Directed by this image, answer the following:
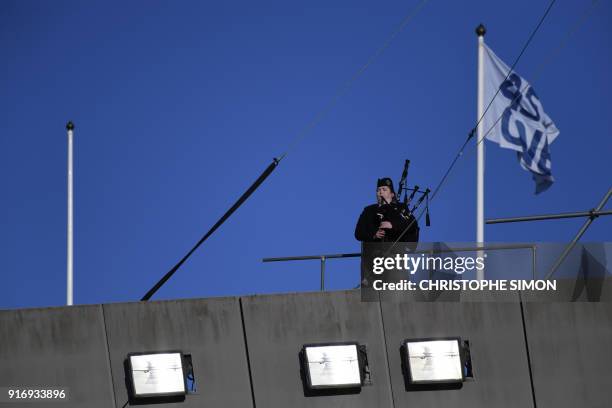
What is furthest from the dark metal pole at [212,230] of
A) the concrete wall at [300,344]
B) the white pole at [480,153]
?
the white pole at [480,153]

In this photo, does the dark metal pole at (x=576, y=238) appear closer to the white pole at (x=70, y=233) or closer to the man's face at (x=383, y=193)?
the man's face at (x=383, y=193)

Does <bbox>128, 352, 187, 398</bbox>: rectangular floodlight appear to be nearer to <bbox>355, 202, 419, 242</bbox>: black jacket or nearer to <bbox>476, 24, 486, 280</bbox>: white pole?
<bbox>355, 202, 419, 242</bbox>: black jacket

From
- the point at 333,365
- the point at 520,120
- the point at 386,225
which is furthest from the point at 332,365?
the point at 520,120

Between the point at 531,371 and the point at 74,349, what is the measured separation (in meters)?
5.18

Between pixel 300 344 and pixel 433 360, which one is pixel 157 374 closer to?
pixel 300 344

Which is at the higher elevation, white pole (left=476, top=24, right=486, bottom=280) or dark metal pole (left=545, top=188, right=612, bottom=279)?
white pole (left=476, top=24, right=486, bottom=280)

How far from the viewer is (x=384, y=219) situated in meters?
18.4

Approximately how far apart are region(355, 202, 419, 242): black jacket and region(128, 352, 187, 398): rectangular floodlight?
8.25 ft

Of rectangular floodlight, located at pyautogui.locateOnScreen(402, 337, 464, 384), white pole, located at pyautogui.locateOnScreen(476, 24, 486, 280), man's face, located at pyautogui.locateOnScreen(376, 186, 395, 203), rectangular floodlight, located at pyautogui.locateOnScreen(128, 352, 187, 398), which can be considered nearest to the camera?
rectangular floodlight, located at pyautogui.locateOnScreen(402, 337, 464, 384)

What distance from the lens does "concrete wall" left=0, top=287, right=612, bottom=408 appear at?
17750 mm

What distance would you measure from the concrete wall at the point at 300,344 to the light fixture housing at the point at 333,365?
12cm

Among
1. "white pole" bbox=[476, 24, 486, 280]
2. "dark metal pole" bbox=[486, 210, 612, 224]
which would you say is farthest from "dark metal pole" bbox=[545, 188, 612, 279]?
"white pole" bbox=[476, 24, 486, 280]

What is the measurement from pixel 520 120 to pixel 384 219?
9852mm

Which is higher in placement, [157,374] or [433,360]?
[157,374]
